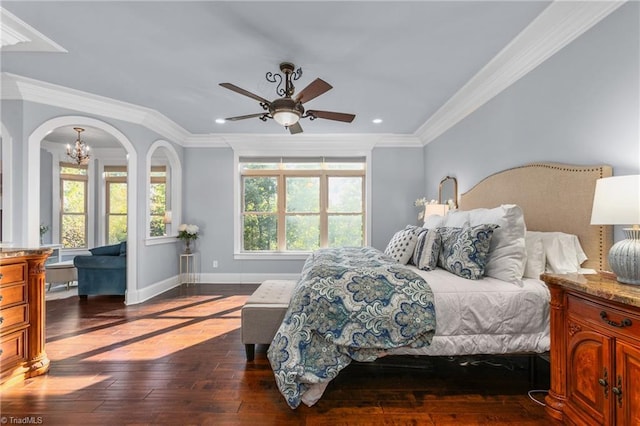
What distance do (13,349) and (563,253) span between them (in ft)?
12.9

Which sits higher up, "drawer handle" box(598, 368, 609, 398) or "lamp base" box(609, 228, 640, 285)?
"lamp base" box(609, 228, 640, 285)

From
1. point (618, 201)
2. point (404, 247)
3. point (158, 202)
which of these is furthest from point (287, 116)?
point (158, 202)

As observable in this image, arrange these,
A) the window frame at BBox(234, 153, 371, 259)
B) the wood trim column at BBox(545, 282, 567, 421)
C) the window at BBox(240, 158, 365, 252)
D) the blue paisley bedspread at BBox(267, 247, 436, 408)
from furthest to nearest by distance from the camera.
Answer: the window at BBox(240, 158, 365, 252), the window frame at BBox(234, 153, 371, 259), the blue paisley bedspread at BBox(267, 247, 436, 408), the wood trim column at BBox(545, 282, 567, 421)

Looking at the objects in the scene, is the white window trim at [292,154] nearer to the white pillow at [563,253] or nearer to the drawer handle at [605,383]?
the white pillow at [563,253]

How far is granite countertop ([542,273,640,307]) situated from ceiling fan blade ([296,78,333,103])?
201 cm

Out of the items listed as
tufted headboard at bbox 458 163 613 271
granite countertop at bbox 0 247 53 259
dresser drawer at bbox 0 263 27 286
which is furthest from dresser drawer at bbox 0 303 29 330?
tufted headboard at bbox 458 163 613 271

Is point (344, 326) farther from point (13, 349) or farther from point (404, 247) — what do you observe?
point (13, 349)

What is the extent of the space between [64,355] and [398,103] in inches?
169

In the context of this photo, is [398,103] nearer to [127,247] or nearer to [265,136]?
[265,136]

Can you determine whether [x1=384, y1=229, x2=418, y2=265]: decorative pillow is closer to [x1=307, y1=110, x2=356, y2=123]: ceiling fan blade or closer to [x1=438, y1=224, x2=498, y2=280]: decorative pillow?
[x1=438, y1=224, x2=498, y2=280]: decorative pillow

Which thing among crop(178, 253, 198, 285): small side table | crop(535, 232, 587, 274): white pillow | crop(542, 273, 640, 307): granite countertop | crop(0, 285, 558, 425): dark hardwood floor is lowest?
crop(0, 285, 558, 425): dark hardwood floor

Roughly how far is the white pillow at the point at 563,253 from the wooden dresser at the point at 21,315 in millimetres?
3742

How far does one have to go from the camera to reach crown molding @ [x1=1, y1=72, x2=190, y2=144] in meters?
3.34

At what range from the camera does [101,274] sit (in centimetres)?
438
